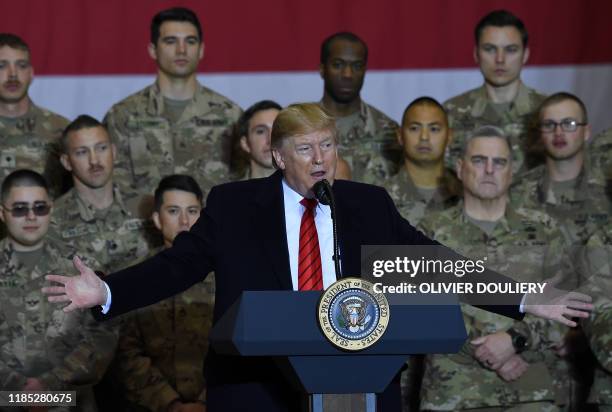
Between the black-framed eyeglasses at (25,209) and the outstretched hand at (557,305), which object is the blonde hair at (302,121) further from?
the black-framed eyeglasses at (25,209)

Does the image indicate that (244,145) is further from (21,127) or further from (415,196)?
(21,127)

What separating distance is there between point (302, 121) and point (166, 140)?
10.00ft

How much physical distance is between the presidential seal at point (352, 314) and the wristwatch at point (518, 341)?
2.47 metres

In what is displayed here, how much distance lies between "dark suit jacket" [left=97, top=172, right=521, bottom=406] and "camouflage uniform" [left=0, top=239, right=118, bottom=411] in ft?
6.55

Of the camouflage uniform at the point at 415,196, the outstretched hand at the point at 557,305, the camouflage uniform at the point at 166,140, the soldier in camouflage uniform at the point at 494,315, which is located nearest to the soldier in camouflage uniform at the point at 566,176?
the camouflage uniform at the point at 415,196

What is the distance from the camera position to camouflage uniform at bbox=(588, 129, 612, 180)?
610 centimetres

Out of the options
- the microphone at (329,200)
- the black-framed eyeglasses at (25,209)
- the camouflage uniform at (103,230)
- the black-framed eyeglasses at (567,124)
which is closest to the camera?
the microphone at (329,200)

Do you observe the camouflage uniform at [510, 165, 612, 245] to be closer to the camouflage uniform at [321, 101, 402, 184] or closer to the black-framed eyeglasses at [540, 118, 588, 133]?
the black-framed eyeglasses at [540, 118, 588, 133]

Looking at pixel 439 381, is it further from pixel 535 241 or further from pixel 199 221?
pixel 199 221

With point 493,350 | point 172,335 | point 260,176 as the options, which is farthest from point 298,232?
point 260,176

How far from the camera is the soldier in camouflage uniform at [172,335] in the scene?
5434 mm

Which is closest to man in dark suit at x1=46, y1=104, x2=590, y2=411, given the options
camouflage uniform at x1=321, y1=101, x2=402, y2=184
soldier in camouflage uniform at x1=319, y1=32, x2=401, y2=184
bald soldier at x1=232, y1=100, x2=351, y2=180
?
bald soldier at x1=232, y1=100, x2=351, y2=180

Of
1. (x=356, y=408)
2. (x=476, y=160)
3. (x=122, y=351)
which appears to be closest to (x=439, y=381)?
(x=476, y=160)

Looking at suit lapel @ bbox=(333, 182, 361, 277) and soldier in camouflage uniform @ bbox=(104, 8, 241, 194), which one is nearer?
suit lapel @ bbox=(333, 182, 361, 277)
